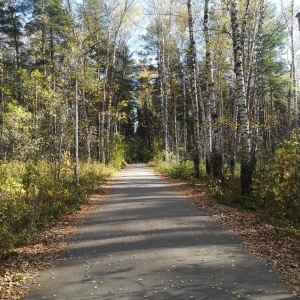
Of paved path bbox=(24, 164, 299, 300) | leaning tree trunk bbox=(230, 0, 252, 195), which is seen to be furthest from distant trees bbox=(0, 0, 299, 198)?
paved path bbox=(24, 164, 299, 300)

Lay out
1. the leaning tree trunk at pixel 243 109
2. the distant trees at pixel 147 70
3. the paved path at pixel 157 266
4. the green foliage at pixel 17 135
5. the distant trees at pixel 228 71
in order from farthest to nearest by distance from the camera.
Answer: the green foliage at pixel 17 135 < the distant trees at pixel 147 70 < the distant trees at pixel 228 71 < the leaning tree trunk at pixel 243 109 < the paved path at pixel 157 266

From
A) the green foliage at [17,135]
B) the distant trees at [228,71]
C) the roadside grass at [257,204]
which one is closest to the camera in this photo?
the roadside grass at [257,204]

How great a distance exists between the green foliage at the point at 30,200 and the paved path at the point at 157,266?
1244mm

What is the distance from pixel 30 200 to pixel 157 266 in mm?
5354

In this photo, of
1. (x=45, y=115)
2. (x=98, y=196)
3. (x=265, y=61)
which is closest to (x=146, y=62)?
(x=265, y=61)

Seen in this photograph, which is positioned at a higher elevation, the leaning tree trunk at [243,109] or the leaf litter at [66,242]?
the leaning tree trunk at [243,109]

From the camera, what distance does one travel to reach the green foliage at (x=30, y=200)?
7.19 m

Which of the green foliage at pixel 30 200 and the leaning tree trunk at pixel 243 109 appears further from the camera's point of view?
the leaning tree trunk at pixel 243 109

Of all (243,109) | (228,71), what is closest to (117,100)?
(228,71)

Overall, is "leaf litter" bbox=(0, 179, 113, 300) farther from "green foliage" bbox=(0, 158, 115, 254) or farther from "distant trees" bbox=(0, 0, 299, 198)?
"distant trees" bbox=(0, 0, 299, 198)

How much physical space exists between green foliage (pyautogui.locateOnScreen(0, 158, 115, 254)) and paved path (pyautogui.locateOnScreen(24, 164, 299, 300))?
4.08ft

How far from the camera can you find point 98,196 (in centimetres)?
1348

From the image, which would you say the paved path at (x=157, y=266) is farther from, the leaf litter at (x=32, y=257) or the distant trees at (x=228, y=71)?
the distant trees at (x=228, y=71)

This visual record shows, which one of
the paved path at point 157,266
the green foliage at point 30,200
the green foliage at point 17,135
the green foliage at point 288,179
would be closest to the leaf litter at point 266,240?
the paved path at point 157,266
